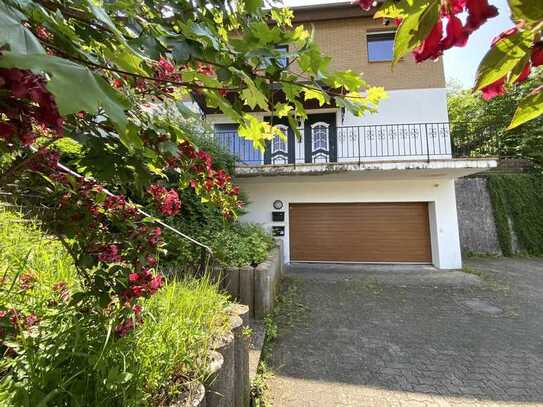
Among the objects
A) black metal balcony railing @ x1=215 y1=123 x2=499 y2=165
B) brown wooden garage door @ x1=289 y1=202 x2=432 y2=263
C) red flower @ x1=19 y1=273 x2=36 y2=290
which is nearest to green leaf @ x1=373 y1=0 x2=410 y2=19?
red flower @ x1=19 y1=273 x2=36 y2=290

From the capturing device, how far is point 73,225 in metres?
1.41

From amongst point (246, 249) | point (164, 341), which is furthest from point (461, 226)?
point (164, 341)

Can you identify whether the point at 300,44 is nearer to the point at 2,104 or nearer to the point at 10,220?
the point at 2,104

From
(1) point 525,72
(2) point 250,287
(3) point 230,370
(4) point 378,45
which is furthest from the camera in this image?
(4) point 378,45

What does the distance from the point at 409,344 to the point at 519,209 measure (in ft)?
34.4

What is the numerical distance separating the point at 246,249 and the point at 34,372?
4.12 metres

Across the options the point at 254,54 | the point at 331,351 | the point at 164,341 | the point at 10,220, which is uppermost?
the point at 254,54

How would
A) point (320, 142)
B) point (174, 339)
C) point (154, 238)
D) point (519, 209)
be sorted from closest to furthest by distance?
point (154, 238) < point (174, 339) < point (320, 142) < point (519, 209)

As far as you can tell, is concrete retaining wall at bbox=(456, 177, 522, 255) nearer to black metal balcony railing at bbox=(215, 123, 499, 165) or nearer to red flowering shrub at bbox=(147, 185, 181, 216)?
black metal balcony railing at bbox=(215, 123, 499, 165)

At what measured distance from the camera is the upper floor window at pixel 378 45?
1001 cm

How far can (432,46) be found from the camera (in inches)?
22.2

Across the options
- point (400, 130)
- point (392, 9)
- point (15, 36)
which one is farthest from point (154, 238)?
point (400, 130)

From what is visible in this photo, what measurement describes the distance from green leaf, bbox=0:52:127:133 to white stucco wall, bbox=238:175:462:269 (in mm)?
8296

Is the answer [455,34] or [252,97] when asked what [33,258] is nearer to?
[252,97]
